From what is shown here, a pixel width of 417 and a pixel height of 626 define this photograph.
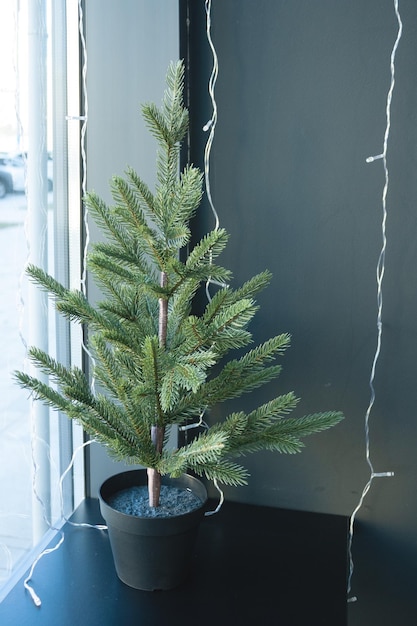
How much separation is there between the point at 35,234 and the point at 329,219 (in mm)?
534

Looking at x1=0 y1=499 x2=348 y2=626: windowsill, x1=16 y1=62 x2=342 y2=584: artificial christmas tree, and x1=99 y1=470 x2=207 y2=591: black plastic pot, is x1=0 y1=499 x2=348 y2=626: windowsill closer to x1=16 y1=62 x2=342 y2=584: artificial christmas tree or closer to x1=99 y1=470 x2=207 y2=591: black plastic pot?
x1=99 y1=470 x2=207 y2=591: black plastic pot

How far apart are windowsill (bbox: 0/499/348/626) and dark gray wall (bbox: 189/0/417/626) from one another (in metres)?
0.14

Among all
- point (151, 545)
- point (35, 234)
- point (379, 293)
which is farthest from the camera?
point (379, 293)

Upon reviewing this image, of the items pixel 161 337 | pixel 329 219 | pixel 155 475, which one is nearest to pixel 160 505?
pixel 155 475

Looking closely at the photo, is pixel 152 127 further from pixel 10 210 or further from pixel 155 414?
pixel 155 414

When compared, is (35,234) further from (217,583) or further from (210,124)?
(217,583)

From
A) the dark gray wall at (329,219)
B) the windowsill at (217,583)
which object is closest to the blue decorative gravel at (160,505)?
the windowsill at (217,583)

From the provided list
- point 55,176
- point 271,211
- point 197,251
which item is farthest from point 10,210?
point 271,211

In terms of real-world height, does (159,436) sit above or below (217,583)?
above

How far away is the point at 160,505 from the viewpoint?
1128 mm

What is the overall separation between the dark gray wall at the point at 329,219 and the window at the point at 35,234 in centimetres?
25

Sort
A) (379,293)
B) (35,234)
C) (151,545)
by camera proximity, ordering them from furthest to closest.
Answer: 1. (379,293)
2. (35,234)
3. (151,545)

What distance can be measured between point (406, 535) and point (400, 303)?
45 cm

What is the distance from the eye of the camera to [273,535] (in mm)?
1328
